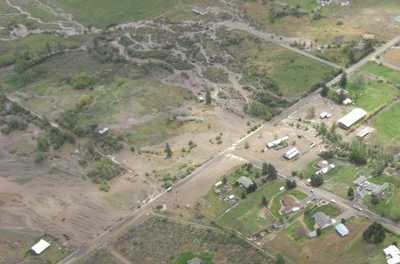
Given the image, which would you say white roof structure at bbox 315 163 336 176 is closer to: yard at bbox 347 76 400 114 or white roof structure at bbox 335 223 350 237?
white roof structure at bbox 335 223 350 237

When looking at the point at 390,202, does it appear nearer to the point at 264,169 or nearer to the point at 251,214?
the point at 264,169

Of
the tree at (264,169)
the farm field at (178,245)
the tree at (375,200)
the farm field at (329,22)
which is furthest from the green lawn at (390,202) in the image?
the farm field at (329,22)

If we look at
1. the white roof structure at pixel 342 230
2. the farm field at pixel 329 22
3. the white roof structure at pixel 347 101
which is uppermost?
the farm field at pixel 329 22

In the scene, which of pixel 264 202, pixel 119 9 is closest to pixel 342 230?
pixel 264 202

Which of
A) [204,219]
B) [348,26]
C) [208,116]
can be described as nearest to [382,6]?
[348,26]

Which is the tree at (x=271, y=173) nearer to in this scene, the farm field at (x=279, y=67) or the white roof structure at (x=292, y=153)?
the white roof structure at (x=292, y=153)

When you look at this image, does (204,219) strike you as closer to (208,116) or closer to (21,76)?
(208,116)
